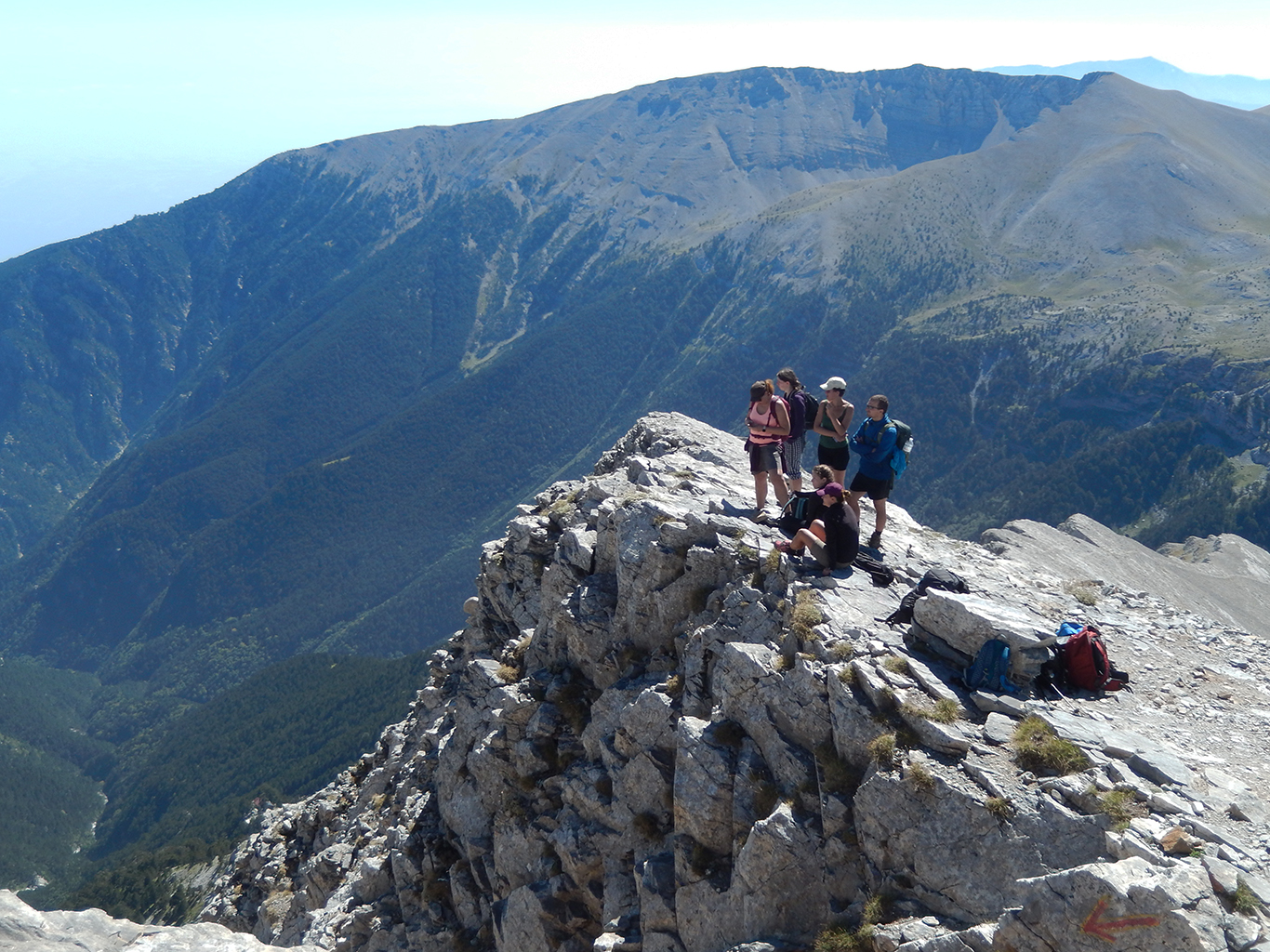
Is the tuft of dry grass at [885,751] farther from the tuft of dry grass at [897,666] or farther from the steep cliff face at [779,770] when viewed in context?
the tuft of dry grass at [897,666]

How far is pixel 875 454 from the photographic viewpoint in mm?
24875

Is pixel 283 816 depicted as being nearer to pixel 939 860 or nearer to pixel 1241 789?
pixel 939 860

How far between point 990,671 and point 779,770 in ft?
17.5

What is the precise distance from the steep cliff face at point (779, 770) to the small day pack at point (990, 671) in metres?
0.44

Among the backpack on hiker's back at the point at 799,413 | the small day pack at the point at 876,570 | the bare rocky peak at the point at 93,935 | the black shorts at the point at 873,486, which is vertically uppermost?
the backpack on hiker's back at the point at 799,413

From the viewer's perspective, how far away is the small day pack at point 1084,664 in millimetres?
19125

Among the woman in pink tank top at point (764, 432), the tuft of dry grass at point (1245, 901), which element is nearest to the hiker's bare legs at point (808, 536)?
the woman in pink tank top at point (764, 432)

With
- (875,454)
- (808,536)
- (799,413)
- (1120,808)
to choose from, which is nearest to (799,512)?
(808,536)

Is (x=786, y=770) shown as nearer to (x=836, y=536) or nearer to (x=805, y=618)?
(x=805, y=618)

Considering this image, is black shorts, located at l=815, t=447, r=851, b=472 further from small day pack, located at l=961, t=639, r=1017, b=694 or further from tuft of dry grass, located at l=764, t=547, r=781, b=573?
small day pack, located at l=961, t=639, r=1017, b=694

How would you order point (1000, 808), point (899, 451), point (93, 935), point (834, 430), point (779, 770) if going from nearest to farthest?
point (1000, 808)
point (93, 935)
point (779, 770)
point (899, 451)
point (834, 430)

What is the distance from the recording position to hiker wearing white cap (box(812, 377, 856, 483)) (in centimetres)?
2534

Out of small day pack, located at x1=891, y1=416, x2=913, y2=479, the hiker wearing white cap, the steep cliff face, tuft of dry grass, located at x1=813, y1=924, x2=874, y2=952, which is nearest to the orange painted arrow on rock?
the steep cliff face

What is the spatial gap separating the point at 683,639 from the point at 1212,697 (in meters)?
14.1
